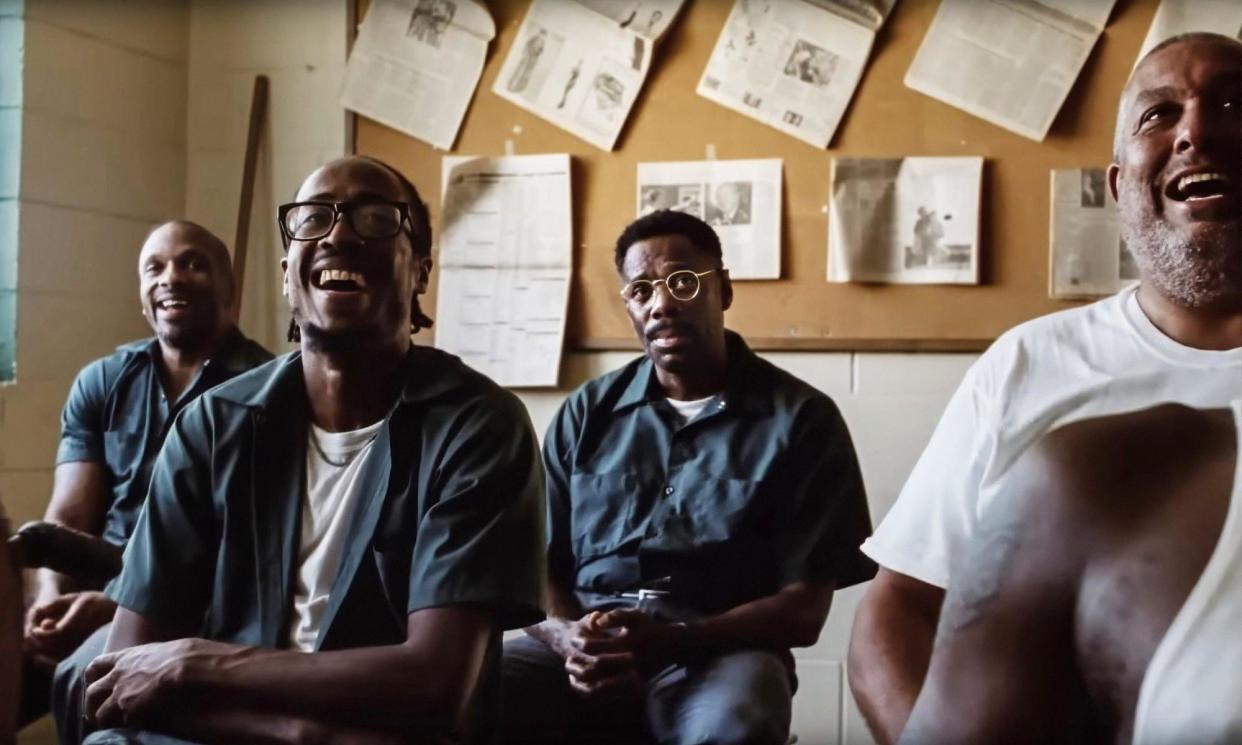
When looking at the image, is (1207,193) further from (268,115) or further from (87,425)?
(268,115)

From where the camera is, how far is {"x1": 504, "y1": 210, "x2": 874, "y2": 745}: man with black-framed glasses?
1745 millimetres

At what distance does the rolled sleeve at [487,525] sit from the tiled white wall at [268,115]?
1.49 meters

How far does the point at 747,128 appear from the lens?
8.02 ft

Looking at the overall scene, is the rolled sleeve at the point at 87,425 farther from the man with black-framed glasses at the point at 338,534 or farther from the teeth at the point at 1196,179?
the teeth at the point at 1196,179

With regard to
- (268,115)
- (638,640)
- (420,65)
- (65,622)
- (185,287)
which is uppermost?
(420,65)

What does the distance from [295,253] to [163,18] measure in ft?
5.14

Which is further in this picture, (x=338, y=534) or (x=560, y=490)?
(x=560, y=490)

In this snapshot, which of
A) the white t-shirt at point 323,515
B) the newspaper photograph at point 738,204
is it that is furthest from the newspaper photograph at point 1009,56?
the white t-shirt at point 323,515

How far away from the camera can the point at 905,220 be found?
7.70 feet

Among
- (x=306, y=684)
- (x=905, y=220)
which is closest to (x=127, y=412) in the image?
(x=306, y=684)

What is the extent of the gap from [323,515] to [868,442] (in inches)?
49.4

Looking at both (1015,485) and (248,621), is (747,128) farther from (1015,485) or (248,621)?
(1015,485)

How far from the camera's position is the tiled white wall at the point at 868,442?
7.66 ft

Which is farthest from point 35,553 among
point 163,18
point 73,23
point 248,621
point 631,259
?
point 163,18
